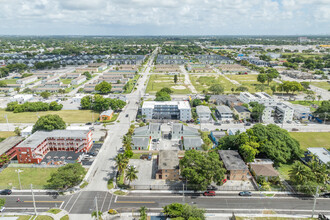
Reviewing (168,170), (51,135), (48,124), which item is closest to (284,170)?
(168,170)

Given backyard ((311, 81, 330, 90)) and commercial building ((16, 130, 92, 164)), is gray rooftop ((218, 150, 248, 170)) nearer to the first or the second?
commercial building ((16, 130, 92, 164))

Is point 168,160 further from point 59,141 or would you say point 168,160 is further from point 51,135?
point 51,135

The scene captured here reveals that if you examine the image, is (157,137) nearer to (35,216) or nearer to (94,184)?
(94,184)

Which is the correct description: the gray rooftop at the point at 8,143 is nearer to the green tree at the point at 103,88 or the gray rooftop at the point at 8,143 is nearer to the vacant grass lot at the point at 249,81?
the green tree at the point at 103,88

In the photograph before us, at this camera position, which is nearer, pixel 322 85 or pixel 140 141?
pixel 140 141

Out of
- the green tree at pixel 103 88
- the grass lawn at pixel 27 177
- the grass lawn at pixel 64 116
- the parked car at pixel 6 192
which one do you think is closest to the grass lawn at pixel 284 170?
the grass lawn at pixel 27 177

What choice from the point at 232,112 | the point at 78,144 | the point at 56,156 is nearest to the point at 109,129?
the point at 78,144
